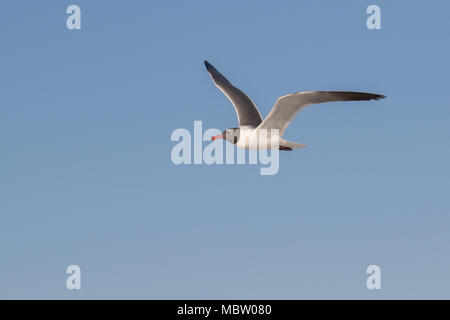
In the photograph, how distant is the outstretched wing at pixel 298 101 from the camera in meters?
14.2

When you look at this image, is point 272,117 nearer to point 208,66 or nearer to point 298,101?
point 298,101

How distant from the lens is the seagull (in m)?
14.4

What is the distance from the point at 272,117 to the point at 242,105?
3600mm

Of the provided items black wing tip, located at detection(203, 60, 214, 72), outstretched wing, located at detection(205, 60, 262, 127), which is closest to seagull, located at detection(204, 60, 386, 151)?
outstretched wing, located at detection(205, 60, 262, 127)

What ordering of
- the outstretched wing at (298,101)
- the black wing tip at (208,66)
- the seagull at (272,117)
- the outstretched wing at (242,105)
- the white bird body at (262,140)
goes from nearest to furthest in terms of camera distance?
the outstretched wing at (298,101) < the seagull at (272,117) < the white bird body at (262,140) < the outstretched wing at (242,105) < the black wing tip at (208,66)

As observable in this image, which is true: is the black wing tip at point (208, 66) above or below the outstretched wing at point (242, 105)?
above

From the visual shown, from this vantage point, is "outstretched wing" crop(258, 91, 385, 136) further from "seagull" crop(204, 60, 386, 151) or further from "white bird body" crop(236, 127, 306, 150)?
"white bird body" crop(236, 127, 306, 150)

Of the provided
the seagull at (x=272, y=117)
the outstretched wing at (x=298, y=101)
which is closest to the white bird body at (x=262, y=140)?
the seagull at (x=272, y=117)

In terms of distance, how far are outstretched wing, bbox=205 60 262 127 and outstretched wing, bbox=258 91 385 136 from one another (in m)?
2.49

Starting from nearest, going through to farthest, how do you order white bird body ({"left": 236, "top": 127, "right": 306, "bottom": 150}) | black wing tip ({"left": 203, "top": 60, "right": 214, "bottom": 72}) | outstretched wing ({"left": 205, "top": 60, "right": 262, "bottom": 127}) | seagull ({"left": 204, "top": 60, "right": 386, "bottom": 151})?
seagull ({"left": 204, "top": 60, "right": 386, "bottom": 151}) < white bird body ({"left": 236, "top": 127, "right": 306, "bottom": 150}) < outstretched wing ({"left": 205, "top": 60, "right": 262, "bottom": 127}) < black wing tip ({"left": 203, "top": 60, "right": 214, "bottom": 72})

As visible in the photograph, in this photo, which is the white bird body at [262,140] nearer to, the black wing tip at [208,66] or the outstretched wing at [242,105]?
the outstretched wing at [242,105]

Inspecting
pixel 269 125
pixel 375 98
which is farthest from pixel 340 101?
pixel 269 125
